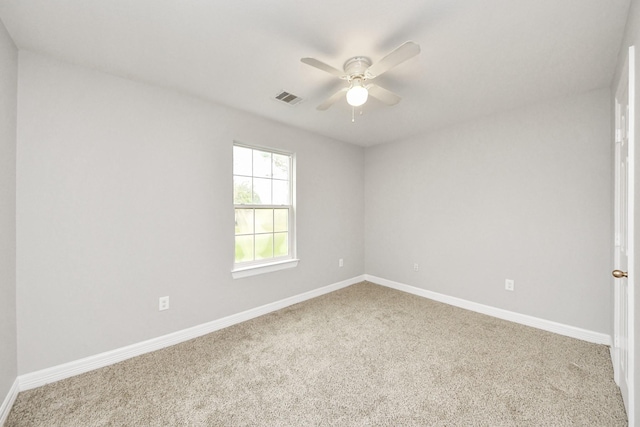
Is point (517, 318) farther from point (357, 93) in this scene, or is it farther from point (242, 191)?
point (242, 191)

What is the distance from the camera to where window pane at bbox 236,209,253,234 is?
293cm

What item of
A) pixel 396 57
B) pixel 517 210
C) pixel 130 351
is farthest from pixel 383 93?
pixel 130 351

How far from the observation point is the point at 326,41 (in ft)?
5.56

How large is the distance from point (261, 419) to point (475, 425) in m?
1.25

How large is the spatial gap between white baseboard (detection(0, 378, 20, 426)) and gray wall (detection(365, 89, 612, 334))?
13.0ft

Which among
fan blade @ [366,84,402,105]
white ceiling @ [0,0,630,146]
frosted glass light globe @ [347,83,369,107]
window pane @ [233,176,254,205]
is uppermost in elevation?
white ceiling @ [0,0,630,146]

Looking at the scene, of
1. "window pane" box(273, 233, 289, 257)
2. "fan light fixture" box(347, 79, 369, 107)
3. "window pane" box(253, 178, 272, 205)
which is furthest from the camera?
"window pane" box(273, 233, 289, 257)

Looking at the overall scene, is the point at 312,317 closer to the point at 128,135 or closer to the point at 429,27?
the point at 128,135

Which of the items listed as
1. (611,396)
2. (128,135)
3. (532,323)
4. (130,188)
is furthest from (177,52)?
(532,323)

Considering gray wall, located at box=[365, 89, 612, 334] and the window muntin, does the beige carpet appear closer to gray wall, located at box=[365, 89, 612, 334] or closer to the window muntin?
gray wall, located at box=[365, 89, 612, 334]

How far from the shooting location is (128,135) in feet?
7.09

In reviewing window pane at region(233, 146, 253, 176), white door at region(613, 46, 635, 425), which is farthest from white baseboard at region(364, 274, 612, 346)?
window pane at region(233, 146, 253, 176)

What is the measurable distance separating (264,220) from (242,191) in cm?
45

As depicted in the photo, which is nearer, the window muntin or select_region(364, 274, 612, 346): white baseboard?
select_region(364, 274, 612, 346): white baseboard
